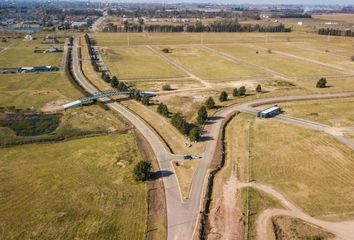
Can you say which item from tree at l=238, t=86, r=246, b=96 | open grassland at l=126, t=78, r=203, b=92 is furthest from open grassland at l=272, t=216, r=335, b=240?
open grassland at l=126, t=78, r=203, b=92

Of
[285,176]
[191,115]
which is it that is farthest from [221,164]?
[191,115]

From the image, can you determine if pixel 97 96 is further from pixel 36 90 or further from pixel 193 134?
pixel 193 134

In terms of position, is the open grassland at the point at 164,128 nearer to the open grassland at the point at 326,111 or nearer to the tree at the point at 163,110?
the tree at the point at 163,110

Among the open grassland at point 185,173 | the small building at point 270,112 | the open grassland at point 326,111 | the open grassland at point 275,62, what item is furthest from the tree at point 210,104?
the open grassland at point 275,62

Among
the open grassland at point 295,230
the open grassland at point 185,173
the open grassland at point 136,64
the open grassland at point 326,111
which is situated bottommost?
the open grassland at point 295,230

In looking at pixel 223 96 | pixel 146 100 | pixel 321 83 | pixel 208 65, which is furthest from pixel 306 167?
pixel 208 65

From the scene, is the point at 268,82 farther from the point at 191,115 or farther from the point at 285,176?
the point at 285,176

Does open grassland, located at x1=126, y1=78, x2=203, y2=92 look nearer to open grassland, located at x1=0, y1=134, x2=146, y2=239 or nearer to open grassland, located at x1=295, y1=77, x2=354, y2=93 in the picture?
open grassland, located at x1=295, y1=77, x2=354, y2=93
